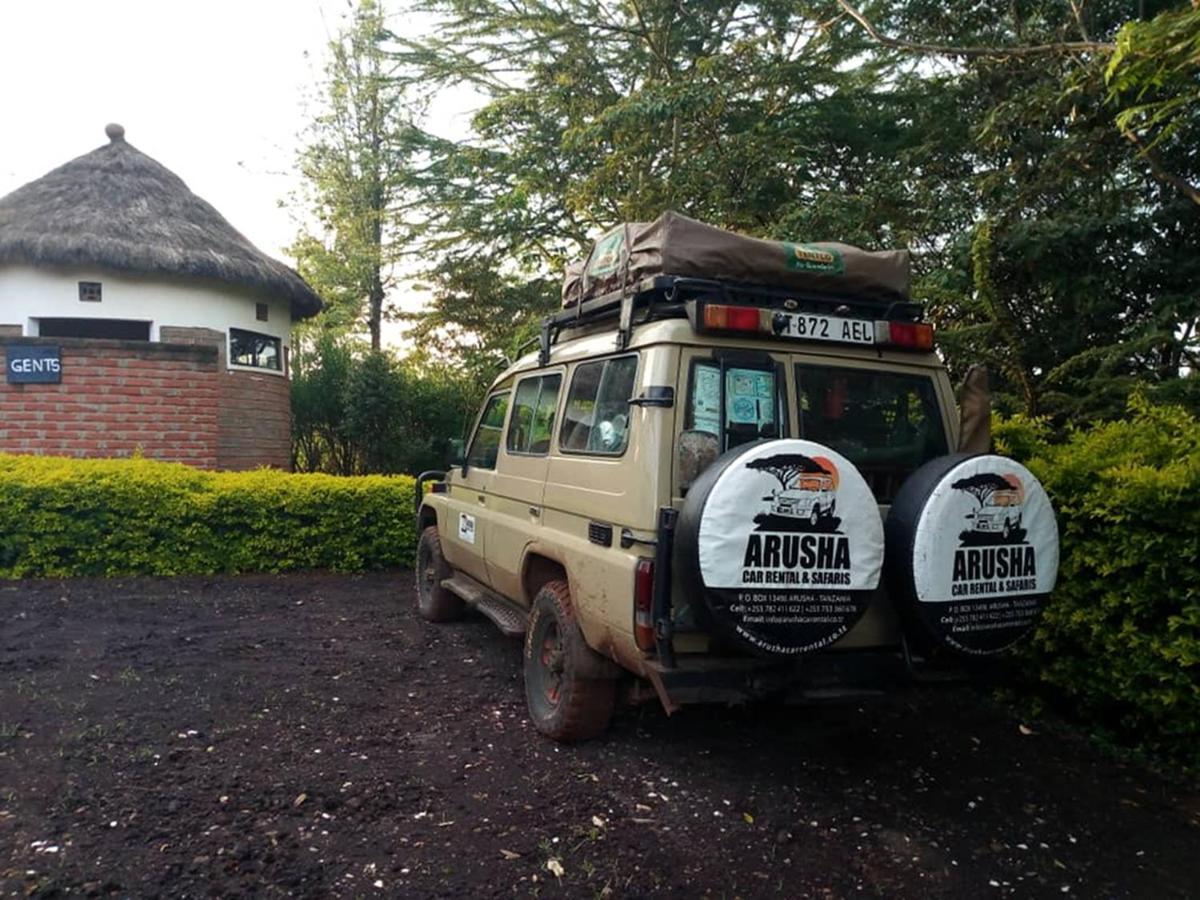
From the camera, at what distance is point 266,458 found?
→ 38.2ft

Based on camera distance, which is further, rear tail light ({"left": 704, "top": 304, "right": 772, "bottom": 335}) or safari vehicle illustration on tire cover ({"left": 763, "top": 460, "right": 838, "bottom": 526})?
rear tail light ({"left": 704, "top": 304, "right": 772, "bottom": 335})

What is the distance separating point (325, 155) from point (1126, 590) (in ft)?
52.2

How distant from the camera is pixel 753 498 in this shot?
10.1ft

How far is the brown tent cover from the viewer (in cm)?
389

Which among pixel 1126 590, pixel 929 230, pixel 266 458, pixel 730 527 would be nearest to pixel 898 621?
pixel 730 527

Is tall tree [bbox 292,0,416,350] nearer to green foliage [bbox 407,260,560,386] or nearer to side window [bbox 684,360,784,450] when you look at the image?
green foliage [bbox 407,260,560,386]

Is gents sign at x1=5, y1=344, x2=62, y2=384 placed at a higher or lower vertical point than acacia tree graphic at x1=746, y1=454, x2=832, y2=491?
higher

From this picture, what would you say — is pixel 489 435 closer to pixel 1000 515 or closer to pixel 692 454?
pixel 692 454

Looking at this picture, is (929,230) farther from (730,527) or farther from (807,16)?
(730,527)

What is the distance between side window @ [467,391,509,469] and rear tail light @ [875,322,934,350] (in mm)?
2480

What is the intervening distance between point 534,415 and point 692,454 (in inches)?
68.3

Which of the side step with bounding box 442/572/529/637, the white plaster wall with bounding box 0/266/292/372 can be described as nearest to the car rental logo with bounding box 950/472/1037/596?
the side step with bounding box 442/572/529/637

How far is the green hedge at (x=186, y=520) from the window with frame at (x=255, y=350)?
3.47 m

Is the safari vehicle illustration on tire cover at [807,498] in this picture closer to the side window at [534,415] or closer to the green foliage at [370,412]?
the side window at [534,415]
